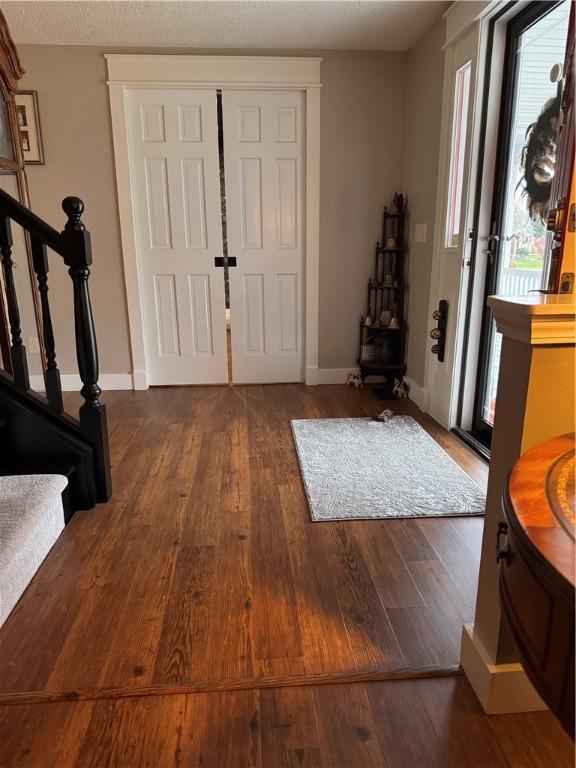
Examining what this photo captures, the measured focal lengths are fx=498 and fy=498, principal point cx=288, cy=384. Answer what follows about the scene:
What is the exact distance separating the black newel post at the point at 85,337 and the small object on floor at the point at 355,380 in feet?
7.45

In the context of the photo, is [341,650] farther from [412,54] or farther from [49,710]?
[412,54]

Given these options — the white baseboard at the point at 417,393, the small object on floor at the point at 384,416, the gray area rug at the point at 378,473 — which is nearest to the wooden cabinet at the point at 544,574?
the gray area rug at the point at 378,473

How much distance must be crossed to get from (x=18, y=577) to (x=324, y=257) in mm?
3037

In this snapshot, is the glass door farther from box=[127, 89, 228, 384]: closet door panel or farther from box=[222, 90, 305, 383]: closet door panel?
box=[127, 89, 228, 384]: closet door panel

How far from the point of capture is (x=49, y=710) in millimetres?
1209

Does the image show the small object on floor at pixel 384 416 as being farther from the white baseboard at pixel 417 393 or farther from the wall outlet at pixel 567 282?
the wall outlet at pixel 567 282

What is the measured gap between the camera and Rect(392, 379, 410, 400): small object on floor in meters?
3.79

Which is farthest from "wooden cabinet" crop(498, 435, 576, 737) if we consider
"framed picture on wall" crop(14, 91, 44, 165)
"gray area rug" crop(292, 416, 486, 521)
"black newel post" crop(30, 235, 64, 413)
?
"framed picture on wall" crop(14, 91, 44, 165)

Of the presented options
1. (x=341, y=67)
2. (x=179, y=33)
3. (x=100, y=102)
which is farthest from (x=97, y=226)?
(x=341, y=67)

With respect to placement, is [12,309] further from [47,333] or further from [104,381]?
[104,381]

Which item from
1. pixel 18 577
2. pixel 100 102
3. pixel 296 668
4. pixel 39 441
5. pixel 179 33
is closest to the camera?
pixel 296 668

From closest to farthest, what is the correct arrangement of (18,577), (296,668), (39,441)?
1. (296,668)
2. (18,577)
3. (39,441)

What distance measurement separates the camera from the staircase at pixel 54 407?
1983 millimetres

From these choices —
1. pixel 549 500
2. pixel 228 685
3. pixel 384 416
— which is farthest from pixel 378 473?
pixel 549 500
